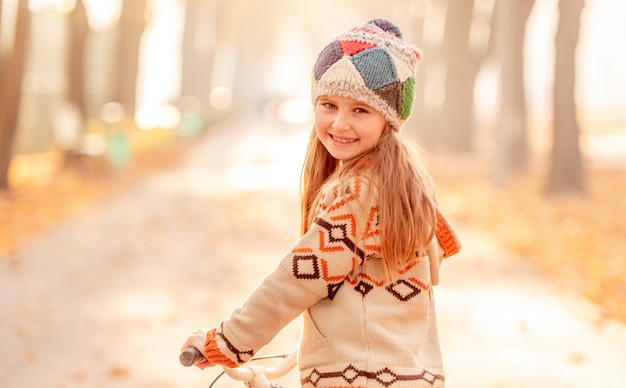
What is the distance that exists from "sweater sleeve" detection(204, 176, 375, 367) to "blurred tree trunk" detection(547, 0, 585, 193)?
13.9 metres

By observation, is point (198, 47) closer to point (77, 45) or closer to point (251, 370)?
point (77, 45)

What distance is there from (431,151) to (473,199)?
12238 mm

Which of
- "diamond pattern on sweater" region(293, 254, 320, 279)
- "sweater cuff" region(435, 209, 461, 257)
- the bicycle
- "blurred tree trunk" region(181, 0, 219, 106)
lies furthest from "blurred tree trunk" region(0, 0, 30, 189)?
"blurred tree trunk" region(181, 0, 219, 106)

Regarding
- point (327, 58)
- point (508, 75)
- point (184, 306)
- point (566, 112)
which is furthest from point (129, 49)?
point (327, 58)

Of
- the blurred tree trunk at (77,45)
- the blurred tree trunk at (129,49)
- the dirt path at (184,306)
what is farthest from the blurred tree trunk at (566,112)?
the blurred tree trunk at (129,49)

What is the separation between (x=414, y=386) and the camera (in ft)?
8.65

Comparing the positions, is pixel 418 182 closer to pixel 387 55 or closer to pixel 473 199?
pixel 387 55

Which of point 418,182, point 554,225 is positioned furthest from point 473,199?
point 418,182

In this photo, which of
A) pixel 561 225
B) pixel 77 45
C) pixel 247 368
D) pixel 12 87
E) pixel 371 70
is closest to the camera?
pixel 371 70

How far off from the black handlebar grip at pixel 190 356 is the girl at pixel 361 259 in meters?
0.02

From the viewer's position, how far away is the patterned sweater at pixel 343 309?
2.62 m

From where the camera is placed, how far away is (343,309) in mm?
2650

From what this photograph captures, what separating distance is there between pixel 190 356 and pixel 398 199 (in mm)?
707

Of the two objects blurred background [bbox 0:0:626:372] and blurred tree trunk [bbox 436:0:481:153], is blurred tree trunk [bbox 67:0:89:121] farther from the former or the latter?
blurred tree trunk [bbox 436:0:481:153]
